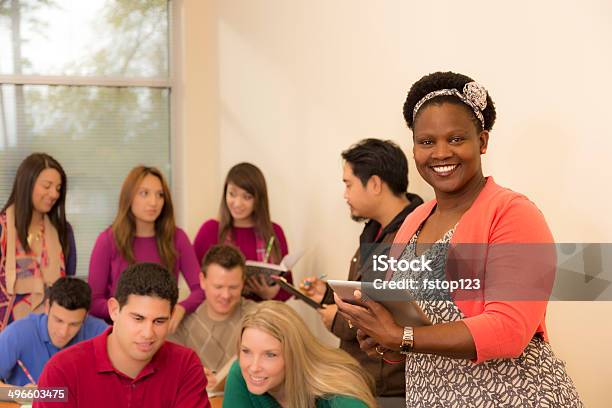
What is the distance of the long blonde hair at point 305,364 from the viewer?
2.74 meters

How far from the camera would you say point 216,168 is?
5.99 m

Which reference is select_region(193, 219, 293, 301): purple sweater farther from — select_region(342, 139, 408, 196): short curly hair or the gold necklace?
select_region(342, 139, 408, 196): short curly hair

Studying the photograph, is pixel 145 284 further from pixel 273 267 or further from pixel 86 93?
pixel 86 93

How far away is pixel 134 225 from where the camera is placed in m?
4.31

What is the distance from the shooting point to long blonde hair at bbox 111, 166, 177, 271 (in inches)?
166

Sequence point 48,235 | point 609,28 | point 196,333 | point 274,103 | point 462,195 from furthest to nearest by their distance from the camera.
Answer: point 274,103 < point 48,235 < point 196,333 < point 609,28 < point 462,195

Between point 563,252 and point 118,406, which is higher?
point 563,252

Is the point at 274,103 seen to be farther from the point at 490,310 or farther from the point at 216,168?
the point at 490,310

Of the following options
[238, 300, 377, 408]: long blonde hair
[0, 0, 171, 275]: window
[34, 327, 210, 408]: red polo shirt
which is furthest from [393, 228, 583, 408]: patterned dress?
[0, 0, 171, 275]: window

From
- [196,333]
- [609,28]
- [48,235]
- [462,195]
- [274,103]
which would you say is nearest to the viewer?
[462,195]

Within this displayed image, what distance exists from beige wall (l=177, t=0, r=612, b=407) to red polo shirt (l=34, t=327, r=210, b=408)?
112 centimetres

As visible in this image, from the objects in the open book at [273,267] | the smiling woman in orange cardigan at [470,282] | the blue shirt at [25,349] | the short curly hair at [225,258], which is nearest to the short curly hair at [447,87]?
the smiling woman in orange cardigan at [470,282]

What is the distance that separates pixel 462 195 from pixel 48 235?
3100mm

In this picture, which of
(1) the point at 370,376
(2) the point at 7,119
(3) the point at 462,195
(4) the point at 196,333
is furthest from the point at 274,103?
(3) the point at 462,195
